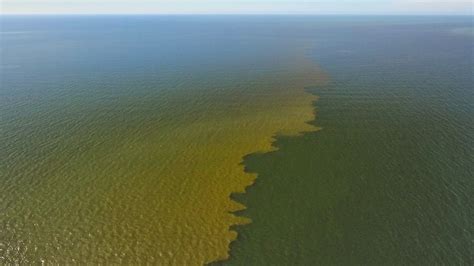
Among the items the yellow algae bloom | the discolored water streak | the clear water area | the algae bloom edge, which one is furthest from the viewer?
the algae bloom edge

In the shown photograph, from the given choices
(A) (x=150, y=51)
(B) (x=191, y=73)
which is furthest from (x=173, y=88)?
(A) (x=150, y=51)

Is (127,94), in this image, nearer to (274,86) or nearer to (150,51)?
(274,86)

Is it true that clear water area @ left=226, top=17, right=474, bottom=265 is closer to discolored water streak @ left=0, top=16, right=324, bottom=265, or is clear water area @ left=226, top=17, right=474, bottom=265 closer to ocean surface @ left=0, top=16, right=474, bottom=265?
ocean surface @ left=0, top=16, right=474, bottom=265

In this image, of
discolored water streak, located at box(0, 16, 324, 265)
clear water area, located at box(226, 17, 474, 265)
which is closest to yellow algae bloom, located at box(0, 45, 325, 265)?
discolored water streak, located at box(0, 16, 324, 265)

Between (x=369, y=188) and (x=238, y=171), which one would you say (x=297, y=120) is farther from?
(x=369, y=188)

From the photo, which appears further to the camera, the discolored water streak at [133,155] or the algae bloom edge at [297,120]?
the algae bloom edge at [297,120]

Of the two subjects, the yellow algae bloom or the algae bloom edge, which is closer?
the yellow algae bloom

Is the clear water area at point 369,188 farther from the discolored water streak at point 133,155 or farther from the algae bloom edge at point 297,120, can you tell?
the discolored water streak at point 133,155

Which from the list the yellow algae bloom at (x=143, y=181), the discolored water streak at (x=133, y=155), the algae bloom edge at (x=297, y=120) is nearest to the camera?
the yellow algae bloom at (x=143, y=181)

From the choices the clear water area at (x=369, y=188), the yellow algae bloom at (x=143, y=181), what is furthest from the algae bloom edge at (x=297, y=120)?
the clear water area at (x=369, y=188)
